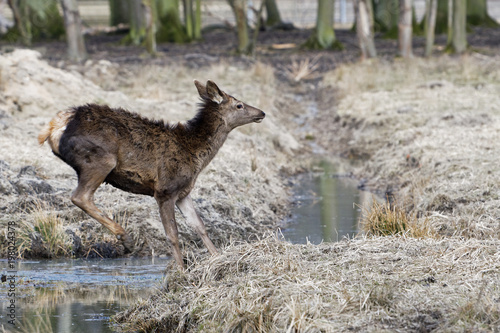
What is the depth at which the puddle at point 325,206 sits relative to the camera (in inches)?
441

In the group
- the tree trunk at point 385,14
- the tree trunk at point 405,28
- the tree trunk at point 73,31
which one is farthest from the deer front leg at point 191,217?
the tree trunk at point 385,14

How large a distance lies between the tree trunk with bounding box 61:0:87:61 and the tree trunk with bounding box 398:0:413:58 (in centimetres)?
1239

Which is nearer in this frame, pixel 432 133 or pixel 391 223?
pixel 391 223

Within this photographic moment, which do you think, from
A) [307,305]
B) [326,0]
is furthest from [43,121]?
[326,0]

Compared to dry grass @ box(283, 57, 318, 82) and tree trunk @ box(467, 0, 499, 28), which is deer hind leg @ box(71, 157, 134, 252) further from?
tree trunk @ box(467, 0, 499, 28)

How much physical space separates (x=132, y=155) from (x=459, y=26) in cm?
2586

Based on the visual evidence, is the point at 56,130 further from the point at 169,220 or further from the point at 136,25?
the point at 136,25

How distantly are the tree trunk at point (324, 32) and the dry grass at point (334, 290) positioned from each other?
2956 centimetres

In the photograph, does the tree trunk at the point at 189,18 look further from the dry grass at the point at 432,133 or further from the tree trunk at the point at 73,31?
the dry grass at the point at 432,133

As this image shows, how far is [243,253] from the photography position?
25.2ft

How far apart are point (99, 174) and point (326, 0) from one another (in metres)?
30.4

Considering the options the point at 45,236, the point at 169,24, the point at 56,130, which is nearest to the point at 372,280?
the point at 56,130

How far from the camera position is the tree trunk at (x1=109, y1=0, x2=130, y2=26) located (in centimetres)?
4800

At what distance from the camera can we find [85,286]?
338 inches
